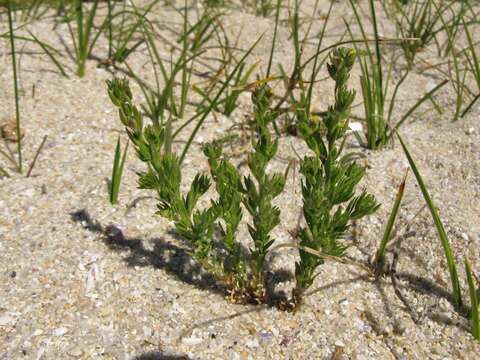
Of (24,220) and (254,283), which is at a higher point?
(254,283)

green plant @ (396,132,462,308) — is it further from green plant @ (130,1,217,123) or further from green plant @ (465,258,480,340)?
green plant @ (130,1,217,123)

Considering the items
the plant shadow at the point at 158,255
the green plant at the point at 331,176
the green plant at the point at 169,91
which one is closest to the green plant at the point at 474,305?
the green plant at the point at 331,176

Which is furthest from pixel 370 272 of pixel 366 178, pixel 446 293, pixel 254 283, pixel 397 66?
pixel 397 66

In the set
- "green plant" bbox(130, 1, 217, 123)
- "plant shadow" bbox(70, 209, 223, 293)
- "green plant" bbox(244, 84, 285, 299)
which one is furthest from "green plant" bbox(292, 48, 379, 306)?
"green plant" bbox(130, 1, 217, 123)

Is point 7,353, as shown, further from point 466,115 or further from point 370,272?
point 466,115

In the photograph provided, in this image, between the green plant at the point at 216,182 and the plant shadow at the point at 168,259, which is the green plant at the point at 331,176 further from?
the plant shadow at the point at 168,259

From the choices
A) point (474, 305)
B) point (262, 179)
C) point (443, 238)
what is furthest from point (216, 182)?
point (474, 305)
